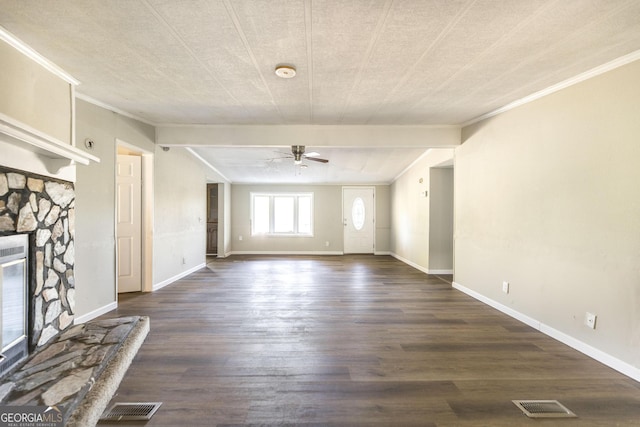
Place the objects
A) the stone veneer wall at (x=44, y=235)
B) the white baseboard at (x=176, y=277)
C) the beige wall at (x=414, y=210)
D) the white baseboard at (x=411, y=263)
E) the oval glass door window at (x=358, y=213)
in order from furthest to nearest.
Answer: the oval glass door window at (x=358, y=213) → the white baseboard at (x=411, y=263) → the beige wall at (x=414, y=210) → the white baseboard at (x=176, y=277) → the stone veneer wall at (x=44, y=235)

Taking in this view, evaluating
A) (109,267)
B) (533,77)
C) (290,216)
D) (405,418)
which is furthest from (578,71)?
(290,216)

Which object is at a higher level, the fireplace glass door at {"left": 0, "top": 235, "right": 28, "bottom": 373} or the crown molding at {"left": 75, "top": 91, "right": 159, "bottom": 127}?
the crown molding at {"left": 75, "top": 91, "right": 159, "bottom": 127}

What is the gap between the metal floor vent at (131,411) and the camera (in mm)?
1643

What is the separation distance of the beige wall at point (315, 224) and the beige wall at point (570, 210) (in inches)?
195

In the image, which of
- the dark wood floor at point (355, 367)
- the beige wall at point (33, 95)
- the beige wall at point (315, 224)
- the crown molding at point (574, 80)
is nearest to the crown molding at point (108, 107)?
the beige wall at point (33, 95)

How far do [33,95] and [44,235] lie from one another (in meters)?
1.07

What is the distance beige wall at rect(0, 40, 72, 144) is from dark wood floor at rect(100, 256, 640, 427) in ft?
6.52

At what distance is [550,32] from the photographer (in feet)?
6.22

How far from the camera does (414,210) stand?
6.41 m

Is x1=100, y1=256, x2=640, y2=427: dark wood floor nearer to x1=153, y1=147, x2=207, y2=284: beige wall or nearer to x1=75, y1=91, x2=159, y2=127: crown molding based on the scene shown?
x1=153, y1=147, x2=207, y2=284: beige wall

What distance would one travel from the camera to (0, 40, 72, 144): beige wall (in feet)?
6.40

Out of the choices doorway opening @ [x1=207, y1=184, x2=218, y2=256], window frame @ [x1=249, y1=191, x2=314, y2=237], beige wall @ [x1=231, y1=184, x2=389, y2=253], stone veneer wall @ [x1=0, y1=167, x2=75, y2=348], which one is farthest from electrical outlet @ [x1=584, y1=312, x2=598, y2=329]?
doorway opening @ [x1=207, y1=184, x2=218, y2=256]

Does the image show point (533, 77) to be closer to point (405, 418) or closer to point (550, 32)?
point (550, 32)

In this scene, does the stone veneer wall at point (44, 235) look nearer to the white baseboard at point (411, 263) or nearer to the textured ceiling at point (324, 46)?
the textured ceiling at point (324, 46)
